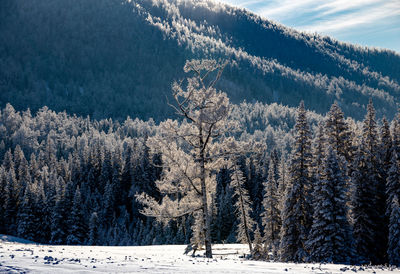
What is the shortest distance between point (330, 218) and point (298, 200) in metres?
3.90

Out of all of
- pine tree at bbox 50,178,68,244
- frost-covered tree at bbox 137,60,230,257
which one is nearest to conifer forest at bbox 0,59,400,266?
frost-covered tree at bbox 137,60,230,257

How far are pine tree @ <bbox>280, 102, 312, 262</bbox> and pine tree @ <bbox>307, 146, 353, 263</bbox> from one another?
1825mm

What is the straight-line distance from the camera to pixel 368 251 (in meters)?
32.8

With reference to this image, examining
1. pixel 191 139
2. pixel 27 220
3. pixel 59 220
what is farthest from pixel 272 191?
pixel 27 220

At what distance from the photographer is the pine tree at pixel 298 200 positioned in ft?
100

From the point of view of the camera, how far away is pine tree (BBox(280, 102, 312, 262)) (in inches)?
1206

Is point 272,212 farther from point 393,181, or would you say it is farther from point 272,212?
point 393,181

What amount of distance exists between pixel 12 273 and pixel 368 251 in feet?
107

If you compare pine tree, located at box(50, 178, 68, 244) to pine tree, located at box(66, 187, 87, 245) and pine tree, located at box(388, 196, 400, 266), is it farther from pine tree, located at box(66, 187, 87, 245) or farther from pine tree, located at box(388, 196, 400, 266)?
pine tree, located at box(388, 196, 400, 266)

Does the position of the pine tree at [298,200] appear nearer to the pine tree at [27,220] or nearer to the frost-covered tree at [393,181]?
the frost-covered tree at [393,181]

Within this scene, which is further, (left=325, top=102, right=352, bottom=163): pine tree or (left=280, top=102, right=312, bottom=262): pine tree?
(left=325, top=102, right=352, bottom=163): pine tree

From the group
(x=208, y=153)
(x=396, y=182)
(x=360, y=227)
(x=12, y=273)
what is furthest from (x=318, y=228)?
(x=12, y=273)

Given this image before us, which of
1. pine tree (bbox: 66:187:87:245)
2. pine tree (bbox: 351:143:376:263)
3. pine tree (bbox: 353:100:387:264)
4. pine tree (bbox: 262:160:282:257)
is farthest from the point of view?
pine tree (bbox: 66:187:87:245)

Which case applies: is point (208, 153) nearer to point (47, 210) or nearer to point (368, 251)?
point (368, 251)
